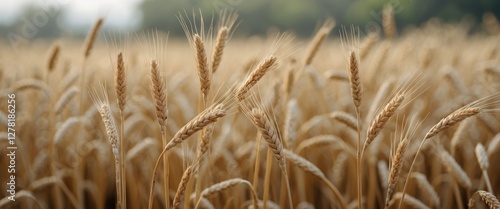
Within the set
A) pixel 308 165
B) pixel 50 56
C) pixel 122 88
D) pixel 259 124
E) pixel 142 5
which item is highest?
pixel 142 5

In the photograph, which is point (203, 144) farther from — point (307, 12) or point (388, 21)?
point (307, 12)

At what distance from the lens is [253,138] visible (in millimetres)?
2627

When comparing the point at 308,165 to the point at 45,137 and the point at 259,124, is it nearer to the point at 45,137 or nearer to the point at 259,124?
the point at 259,124

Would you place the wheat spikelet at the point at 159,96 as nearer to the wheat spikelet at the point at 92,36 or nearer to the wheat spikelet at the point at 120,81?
the wheat spikelet at the point at 120,81

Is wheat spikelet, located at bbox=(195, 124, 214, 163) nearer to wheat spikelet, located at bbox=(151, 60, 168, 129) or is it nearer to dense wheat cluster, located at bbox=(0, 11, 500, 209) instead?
dense wheat cluster, located at bbox=(0, 11, 500, 209)

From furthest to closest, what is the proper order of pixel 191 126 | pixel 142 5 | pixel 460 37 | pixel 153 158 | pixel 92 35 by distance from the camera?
pixel 142 5 → pixel 460 37 → pixel 153 158 → pixel 92 35 → pixel 191 126

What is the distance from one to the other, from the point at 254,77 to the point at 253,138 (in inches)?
59.2

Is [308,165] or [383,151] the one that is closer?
[308,165]

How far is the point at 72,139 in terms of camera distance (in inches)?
105

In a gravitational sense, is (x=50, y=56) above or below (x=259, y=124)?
above

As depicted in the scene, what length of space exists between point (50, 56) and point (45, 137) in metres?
0.84

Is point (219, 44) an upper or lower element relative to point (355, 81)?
upper

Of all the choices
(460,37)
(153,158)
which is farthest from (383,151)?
(460,37)

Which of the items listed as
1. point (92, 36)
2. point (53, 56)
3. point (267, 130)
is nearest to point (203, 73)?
point (267, 130)
